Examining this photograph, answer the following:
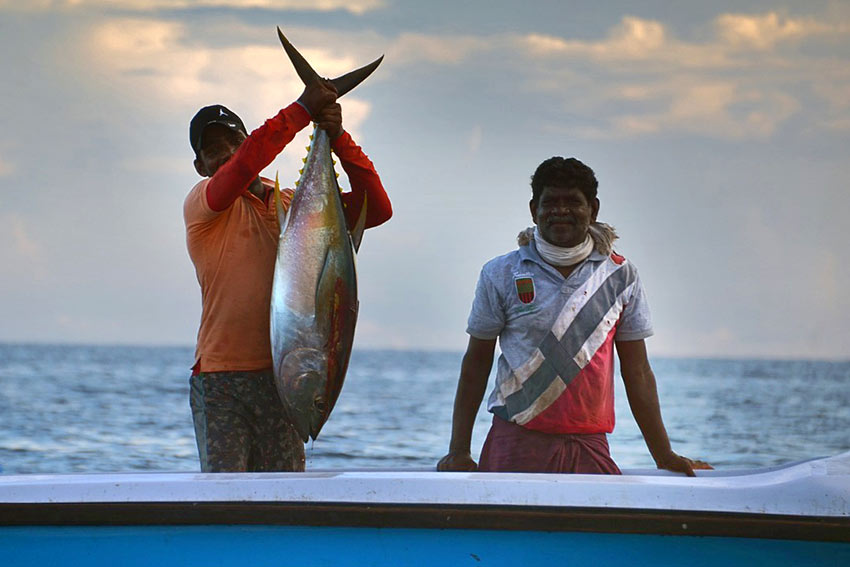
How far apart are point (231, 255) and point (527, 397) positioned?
1091 millimetres

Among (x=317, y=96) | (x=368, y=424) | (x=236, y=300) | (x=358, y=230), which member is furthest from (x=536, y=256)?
(x=368, y=424)

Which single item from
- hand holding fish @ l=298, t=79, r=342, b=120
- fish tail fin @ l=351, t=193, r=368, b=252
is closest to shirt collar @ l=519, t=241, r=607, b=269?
fish tail fin @ l=351, t=193, r=368, b=252

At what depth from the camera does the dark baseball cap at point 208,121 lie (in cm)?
355

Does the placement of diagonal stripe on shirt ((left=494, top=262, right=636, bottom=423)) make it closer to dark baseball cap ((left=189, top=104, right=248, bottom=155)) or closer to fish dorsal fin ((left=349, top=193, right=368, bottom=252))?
fish dorsal fin ((left=349, top=193, right=368, bottom=252))

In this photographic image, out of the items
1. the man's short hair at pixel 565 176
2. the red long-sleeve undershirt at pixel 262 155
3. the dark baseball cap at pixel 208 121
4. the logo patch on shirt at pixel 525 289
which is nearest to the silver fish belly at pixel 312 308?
the red long-sleeve undershirt at pixel 262 155

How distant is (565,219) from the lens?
137 inches

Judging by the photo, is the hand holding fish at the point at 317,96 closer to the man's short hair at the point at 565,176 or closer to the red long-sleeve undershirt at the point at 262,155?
the red long-sleeve undershirt at the point at 262,155

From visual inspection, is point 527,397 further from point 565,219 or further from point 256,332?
point 256,332

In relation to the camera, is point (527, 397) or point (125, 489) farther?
point (527, 397)

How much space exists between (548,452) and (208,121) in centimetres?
159

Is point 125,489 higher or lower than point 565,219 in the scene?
lower

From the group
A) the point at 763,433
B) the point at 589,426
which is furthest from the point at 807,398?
the point at 589,426

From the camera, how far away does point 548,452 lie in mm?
3438

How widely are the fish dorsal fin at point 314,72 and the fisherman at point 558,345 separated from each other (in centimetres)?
68
